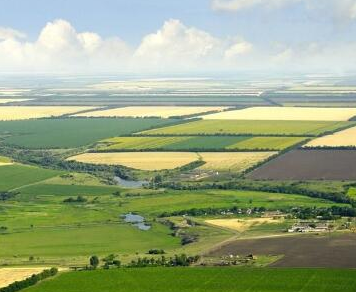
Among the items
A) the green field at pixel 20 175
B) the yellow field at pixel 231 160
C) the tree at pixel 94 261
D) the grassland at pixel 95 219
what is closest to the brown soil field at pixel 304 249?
the grassland at pixel 95 219

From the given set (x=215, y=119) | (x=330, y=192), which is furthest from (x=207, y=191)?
(x=215, y=119)

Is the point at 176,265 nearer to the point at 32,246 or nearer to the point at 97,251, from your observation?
the point at 97,251

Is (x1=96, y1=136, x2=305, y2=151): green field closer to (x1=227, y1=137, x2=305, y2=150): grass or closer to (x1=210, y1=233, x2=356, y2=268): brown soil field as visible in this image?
(x1=227, y1=137, x2=305, y2=150): grass

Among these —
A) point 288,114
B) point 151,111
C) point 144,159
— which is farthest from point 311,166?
point 151,111

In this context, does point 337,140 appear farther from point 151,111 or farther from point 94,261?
point 151,111

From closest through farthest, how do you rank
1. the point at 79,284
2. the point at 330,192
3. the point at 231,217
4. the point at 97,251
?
the point at 79,284
the point at 97,251
the point at 231,217
the point at 330,192

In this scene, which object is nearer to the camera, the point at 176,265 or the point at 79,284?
the point at 79,284

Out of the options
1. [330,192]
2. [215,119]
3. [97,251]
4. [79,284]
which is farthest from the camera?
[215,119]
